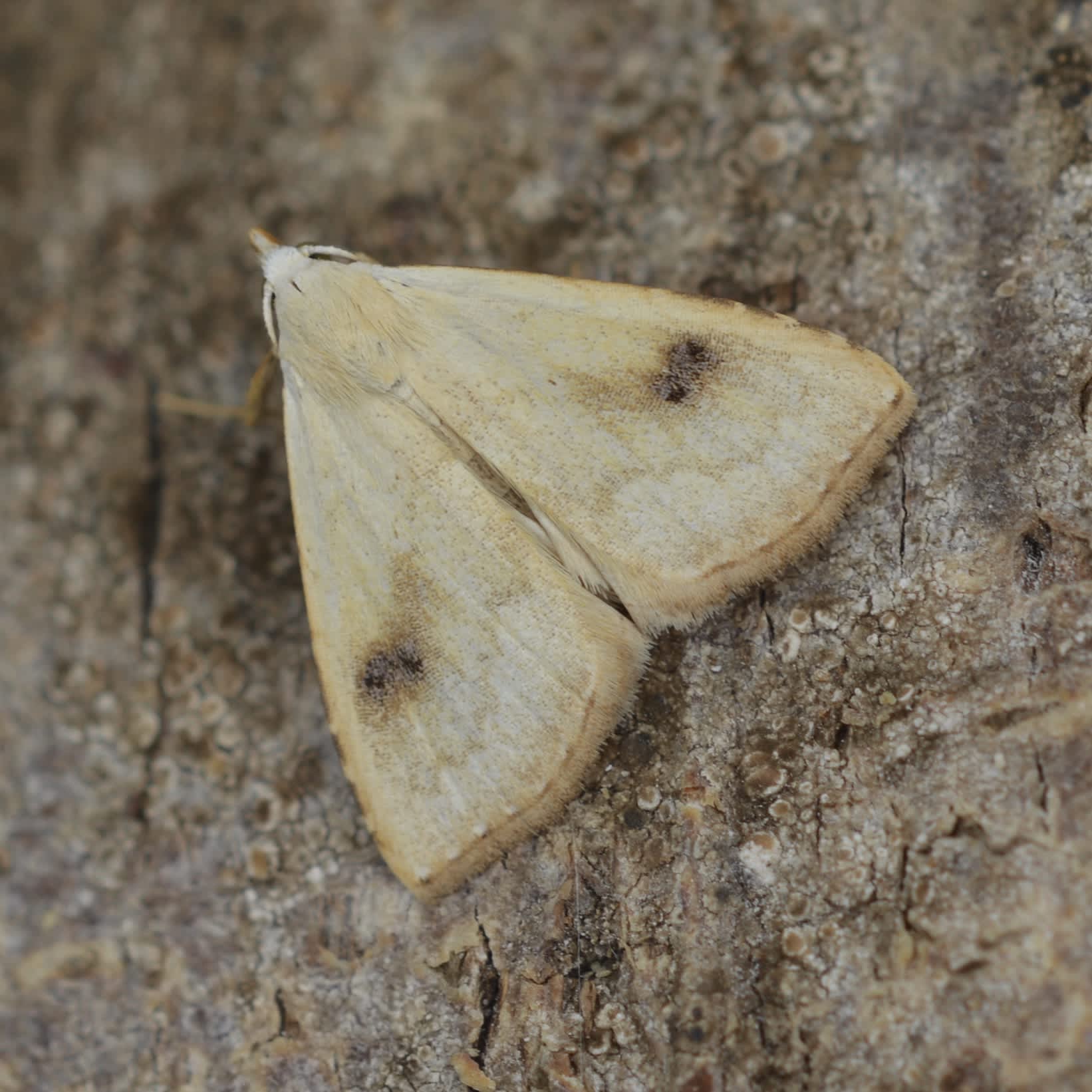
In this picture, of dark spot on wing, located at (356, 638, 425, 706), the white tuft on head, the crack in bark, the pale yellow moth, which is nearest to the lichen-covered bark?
the crack in bark

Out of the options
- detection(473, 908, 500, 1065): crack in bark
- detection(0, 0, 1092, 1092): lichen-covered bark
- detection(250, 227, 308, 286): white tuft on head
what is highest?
detection(250, 227, 308, 286): white tuft on head

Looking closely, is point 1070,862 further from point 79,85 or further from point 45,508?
point 79,85

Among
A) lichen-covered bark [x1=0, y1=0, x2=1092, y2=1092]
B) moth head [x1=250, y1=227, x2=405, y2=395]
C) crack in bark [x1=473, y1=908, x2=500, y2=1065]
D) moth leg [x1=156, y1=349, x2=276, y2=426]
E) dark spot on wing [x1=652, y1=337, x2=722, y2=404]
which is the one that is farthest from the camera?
moth leg [x1=156, y1=349, x2=276, y2=426]

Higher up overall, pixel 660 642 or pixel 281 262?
pixel 281 262

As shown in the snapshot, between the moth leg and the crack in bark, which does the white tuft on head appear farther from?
the crack in bark

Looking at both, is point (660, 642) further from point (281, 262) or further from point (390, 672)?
point (281, 262)

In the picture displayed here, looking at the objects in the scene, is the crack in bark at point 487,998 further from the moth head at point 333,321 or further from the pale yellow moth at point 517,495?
the moth head at point 333,321

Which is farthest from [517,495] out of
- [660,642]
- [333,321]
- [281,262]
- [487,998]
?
[487,998]
